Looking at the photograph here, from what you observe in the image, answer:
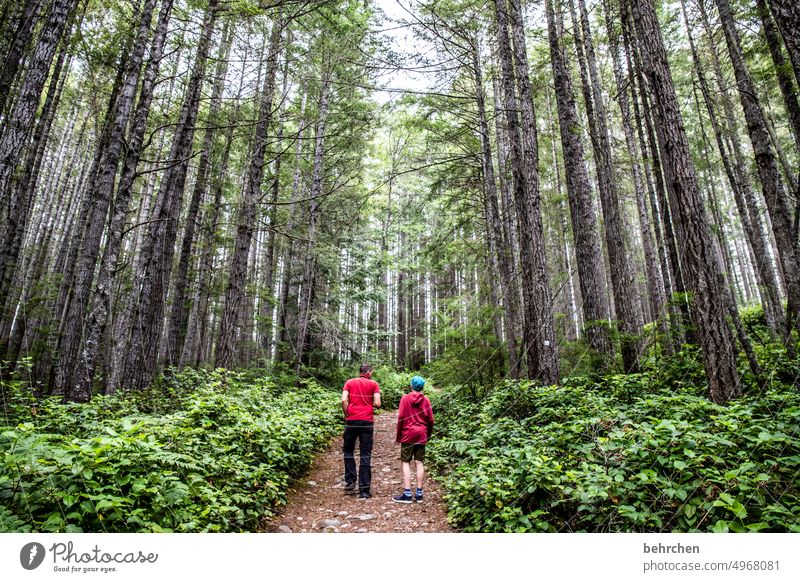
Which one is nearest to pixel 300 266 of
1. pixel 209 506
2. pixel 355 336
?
pixel 355 336

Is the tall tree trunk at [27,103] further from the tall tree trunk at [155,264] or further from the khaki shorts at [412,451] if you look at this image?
the khaki shorts at [412,451]

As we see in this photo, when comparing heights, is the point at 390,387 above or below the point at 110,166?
below

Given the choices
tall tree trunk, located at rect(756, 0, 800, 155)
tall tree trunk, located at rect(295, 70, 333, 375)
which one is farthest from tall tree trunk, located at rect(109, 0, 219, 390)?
tall tree trunk, located at rect(756, 0, 800, 155)

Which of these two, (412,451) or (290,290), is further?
(290,290)

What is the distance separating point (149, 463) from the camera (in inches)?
134

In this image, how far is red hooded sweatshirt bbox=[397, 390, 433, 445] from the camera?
5699 mm

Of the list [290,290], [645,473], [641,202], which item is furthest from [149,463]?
[641,202]

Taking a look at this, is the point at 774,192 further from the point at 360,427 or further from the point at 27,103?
the point at 27,103

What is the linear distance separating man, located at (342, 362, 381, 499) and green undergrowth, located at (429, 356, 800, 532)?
4.22 ft

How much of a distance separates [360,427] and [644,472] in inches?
151

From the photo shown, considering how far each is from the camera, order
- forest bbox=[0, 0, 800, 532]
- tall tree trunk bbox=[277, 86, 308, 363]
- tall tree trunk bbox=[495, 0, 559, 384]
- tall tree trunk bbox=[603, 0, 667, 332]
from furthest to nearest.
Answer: tall tree trunk bbox=[277, 86, 308, 363] < tall tree trunk bbox=[603, 0, 667, 332] < tall tree trunk bbox=[495, 0, 559, 384] < forest bbox=[0, 0, 800, 532]

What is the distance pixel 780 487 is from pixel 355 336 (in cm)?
1286

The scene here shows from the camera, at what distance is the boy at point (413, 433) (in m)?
5.57

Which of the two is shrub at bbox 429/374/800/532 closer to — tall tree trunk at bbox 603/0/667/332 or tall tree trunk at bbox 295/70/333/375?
tall tree trunk at bbox 603/0/667/332
